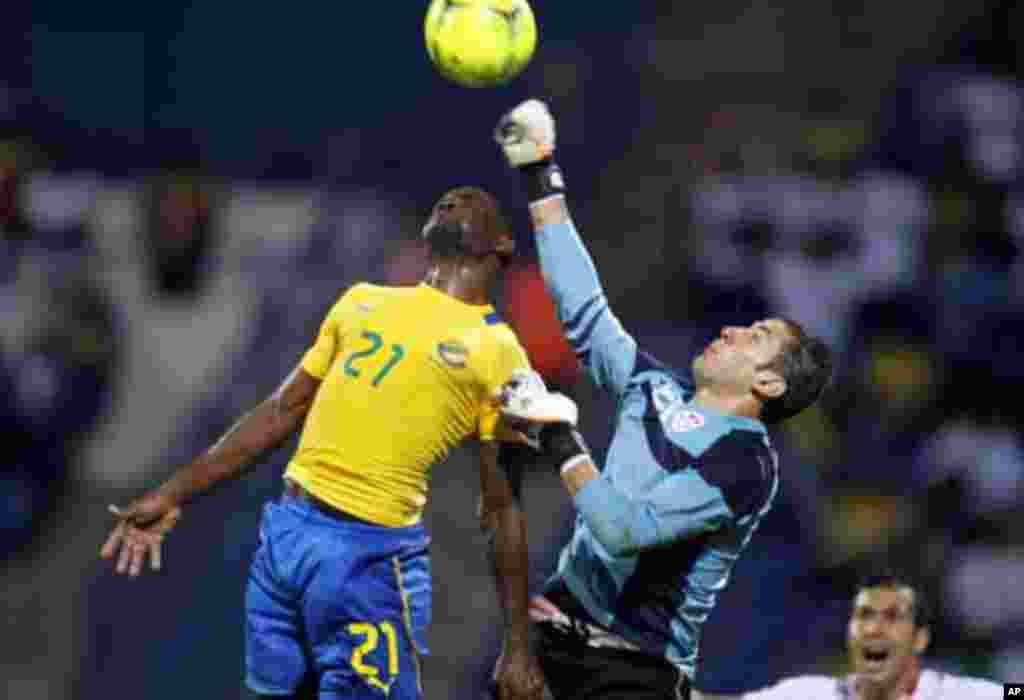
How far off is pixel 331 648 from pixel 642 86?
625cm

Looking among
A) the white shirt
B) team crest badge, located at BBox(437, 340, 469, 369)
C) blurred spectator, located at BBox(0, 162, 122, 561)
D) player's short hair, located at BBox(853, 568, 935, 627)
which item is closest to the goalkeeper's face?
team crest badge, located at BBox(437, 340, 469, 369)

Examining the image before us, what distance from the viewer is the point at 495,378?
542cm

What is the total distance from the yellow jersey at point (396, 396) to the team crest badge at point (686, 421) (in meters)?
0.48

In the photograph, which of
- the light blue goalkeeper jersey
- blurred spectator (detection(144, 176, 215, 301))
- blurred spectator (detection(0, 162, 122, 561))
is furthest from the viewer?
blurred spectator (detection(144, 176, 215, 301))

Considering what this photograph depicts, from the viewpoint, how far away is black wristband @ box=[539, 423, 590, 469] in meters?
5.00

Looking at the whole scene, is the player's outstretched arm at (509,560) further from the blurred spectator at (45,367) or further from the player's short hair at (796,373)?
the blurred spectator at (45,367)

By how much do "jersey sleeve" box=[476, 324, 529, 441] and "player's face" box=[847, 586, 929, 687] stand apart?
161 centimetres

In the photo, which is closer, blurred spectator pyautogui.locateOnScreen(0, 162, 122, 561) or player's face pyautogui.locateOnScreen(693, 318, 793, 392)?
player's face pyautogui.locateOnScreen(693, 318, 793, 392)

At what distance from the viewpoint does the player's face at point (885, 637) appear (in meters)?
6.37

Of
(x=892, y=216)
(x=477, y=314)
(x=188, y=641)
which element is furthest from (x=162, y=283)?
(x=477, y=314)

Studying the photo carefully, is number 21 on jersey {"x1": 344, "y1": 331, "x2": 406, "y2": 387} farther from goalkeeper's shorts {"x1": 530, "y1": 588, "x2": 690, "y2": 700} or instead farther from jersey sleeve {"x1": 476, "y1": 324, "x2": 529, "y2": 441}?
goalkeeper's shorts {"x1": 530, "y1": 588, "x2": 690, "y2": 700}

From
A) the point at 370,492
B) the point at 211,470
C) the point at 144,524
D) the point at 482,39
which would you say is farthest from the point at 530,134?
the point at 144,524

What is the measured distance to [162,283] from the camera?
10391 millimetres

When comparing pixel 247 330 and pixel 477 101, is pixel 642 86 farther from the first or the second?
pixel 247 330
